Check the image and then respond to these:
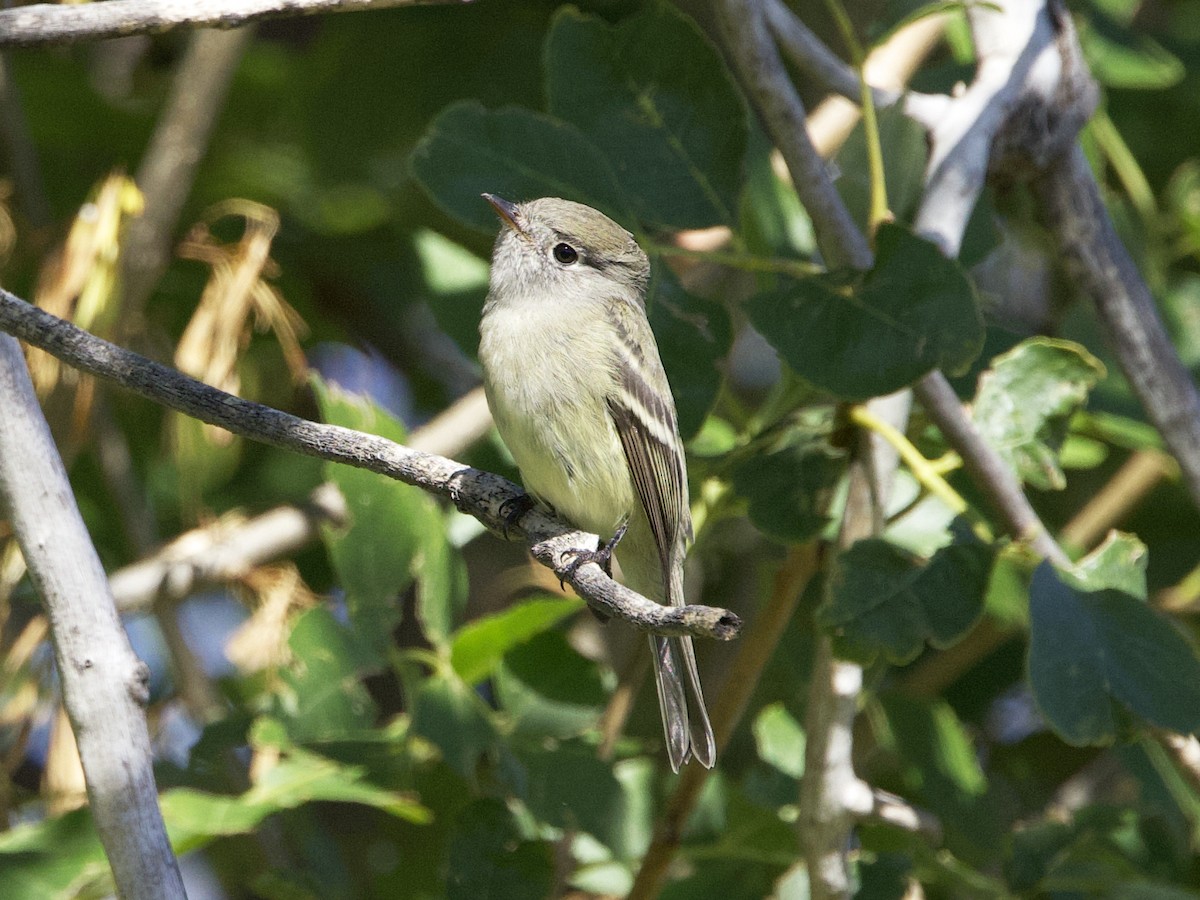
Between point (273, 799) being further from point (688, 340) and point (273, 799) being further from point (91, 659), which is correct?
point (688, 340)

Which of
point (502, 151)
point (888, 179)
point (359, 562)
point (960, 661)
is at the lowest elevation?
point (960, 661)

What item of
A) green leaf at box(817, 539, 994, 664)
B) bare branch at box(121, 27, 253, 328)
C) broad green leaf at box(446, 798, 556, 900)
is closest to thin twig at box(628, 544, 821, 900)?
broad green leaf at box(446, 798, 556, 900)

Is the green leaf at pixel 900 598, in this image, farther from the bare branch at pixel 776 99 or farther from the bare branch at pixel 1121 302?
the bare branch at pixel 1121 302

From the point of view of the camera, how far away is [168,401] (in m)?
1.89

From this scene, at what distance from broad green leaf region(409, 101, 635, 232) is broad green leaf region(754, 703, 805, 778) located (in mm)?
1106

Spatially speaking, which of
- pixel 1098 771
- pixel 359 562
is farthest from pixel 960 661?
pixel 359 562

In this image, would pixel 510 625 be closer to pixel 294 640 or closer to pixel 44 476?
pixel 294 640

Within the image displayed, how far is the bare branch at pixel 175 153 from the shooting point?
10.2 ft

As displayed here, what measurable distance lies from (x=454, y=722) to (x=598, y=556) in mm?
426

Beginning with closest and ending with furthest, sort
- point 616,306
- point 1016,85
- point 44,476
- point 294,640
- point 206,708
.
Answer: point 44,476
point 294,640
point 1016,85
point 616,306
point 206,708

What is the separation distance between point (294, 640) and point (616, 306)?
101 centimetres

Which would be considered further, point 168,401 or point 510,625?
point 510,625

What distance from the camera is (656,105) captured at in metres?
2.74

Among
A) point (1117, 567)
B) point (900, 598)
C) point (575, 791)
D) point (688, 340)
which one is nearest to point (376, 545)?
point (575, 791)
